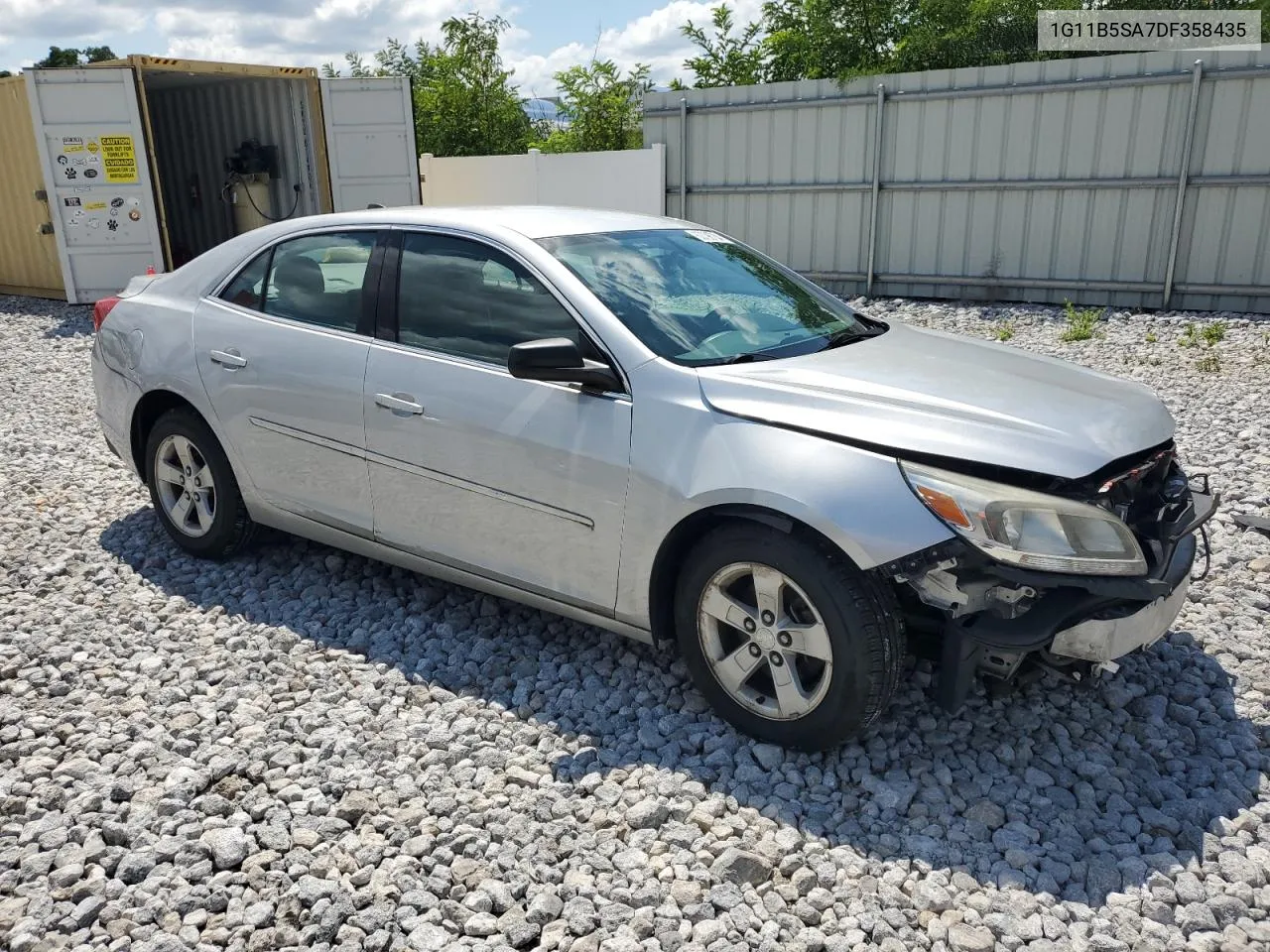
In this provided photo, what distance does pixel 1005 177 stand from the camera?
11.6m

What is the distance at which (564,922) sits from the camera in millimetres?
2654

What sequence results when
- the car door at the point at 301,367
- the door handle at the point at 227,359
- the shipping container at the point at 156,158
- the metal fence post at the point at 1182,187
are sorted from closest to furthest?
1. the car door at the point at 301,367
2. the door handle at the point at 227,359
3. the metal fence post at the point at 1182,187
4. the shipping container at the point at 156,158

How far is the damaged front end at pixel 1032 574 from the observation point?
2875 mm

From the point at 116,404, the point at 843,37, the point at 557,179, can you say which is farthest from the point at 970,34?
the point at 116,404

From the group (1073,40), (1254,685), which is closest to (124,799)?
(1254,685)

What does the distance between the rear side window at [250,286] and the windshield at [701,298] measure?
148 centimetres

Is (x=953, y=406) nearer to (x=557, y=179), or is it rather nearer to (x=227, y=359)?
(x=227, y=359)

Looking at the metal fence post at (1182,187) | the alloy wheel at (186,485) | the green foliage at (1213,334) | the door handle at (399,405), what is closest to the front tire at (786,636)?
the door handle at (399,405)

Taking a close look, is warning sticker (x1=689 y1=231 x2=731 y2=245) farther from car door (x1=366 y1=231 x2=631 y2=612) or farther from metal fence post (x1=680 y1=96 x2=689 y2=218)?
metal fence post (x1=680 y1=96 x2=689 y2=218)

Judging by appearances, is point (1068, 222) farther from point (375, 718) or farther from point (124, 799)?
point (124, 799)

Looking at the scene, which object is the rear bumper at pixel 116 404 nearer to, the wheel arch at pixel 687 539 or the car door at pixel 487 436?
the car door at pixel 487 436

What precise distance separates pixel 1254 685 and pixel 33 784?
161 inches

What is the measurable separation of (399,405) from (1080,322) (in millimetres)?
8346

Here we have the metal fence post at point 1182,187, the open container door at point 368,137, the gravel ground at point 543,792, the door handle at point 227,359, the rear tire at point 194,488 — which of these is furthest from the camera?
the open container door at point 368,137
